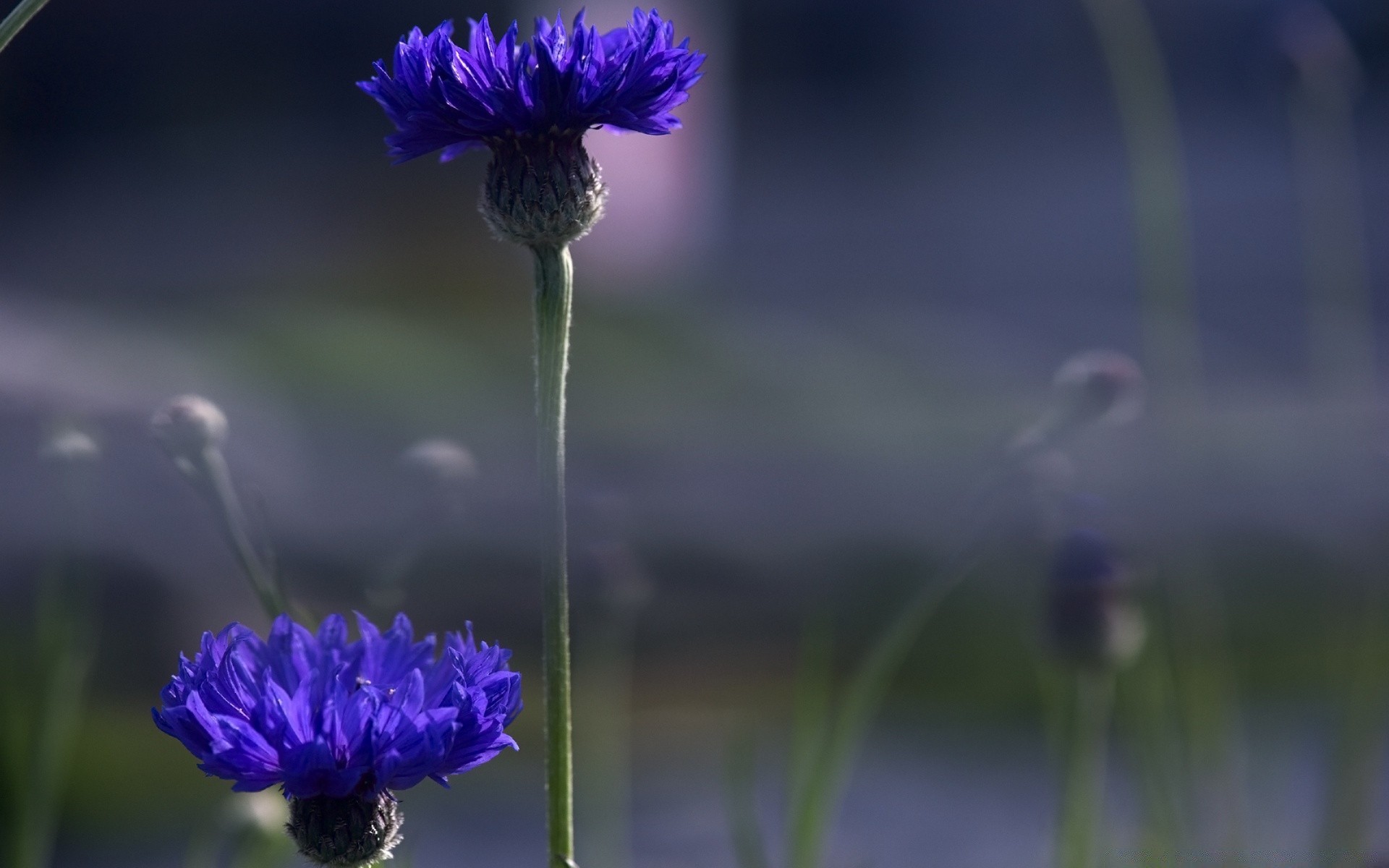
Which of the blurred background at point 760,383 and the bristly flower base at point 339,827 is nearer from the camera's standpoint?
the bristly flower base at point 339,827

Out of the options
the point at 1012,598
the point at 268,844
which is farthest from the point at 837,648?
the point at 268,844

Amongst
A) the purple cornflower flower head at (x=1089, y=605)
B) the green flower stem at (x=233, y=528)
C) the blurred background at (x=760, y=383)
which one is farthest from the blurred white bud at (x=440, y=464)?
the purple cornflower flower head at (x=1089, y=605)

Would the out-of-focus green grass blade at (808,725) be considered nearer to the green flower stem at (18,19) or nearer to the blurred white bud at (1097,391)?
the blurred white bud at (1097,391)

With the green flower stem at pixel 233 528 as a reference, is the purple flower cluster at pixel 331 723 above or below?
below

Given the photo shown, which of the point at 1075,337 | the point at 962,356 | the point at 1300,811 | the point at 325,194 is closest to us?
the point at 1300,811

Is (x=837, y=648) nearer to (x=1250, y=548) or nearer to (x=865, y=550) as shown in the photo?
(x=865, y=550)

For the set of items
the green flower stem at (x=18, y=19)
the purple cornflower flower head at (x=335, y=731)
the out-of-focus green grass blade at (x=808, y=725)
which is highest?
the green flower stem at (x=18, y=19)
